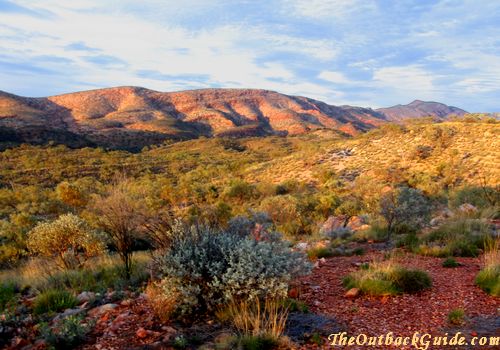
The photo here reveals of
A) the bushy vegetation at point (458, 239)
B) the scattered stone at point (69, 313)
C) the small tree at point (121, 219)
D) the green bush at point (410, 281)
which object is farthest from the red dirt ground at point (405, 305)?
the small tree at point (121, 219)

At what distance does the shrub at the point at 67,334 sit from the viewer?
443 cm

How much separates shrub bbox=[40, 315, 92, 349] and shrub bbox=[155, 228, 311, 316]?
1061mm

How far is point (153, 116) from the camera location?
98.1m

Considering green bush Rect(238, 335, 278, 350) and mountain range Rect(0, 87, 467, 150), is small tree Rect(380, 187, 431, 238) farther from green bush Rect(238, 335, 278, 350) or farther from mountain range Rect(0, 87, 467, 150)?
mountain range Rect(0, 87, 467, 150)

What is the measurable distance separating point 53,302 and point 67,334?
1.73 metres

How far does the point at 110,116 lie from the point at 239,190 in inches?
3002

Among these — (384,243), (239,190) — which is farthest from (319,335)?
(239,190)

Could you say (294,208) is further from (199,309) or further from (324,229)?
(199,309)

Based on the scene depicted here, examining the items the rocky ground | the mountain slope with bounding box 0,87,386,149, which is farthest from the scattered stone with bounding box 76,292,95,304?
the mountain slope with bounding box 0,87,386,149

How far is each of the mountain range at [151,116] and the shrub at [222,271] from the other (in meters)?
58.5

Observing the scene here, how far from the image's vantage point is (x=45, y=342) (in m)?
4.50

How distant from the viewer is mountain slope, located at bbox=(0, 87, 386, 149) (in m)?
72.4

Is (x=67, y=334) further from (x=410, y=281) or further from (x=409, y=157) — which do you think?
(x=409, y=157)

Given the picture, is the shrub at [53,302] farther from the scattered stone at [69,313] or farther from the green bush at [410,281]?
the green bush at [410,281]
